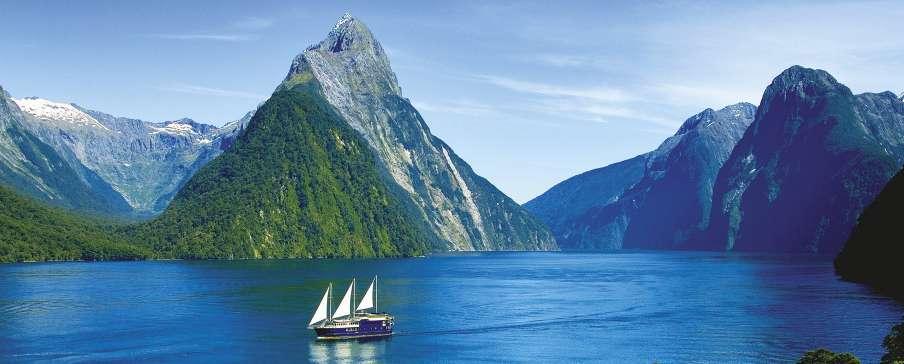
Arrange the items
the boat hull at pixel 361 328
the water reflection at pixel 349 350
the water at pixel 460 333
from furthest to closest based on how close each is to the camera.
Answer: the boat hull at pixel 361 328, the water at pixel 460 333, the water reflection at pixel 349 350

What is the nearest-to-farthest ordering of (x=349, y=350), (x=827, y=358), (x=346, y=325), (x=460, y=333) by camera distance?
(x=827, y=358)
(x=349, y=350)
(x=346, y=325)
(x=460, y=333)

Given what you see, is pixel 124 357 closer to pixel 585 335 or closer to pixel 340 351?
pixel 340 351

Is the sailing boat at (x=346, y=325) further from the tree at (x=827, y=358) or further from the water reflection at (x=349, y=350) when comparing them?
the tree at (x=827, y=358)

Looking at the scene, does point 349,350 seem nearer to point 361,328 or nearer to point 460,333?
point 361,328

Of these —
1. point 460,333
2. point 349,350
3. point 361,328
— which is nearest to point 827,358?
point 349,350

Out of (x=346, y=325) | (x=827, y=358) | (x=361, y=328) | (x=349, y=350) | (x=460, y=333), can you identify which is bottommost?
(x=349, y=350)

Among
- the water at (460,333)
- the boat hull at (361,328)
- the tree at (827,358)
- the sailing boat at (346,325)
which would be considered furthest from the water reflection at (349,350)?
the tree at (827,358)

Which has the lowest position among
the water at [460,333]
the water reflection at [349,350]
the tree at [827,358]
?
the water reflection at [349,350]

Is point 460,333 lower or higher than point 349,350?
higher

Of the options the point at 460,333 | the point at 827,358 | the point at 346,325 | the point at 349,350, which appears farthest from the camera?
the point at 460,333
